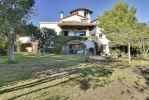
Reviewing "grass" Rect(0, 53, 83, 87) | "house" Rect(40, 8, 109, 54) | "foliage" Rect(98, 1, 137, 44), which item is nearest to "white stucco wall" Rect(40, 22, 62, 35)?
"house" Rect(40, 8, 109, 54)

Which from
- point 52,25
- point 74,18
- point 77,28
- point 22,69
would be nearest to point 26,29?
point 22,69

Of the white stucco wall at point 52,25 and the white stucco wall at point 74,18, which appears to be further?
the white stucco wall at point 74,18

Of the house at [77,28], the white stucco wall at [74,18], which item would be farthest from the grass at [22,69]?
the white stucco wall at [74,18]

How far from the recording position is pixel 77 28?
139 feet

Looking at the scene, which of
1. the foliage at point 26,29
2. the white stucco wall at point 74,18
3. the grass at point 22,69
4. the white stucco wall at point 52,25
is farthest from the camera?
the white stucco wall at point 74,18

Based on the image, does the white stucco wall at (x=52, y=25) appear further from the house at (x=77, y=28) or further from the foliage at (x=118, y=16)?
the foliage at (x=118, y=16)

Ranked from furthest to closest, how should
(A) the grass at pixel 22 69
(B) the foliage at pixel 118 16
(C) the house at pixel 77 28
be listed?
(C) the house at pixel 77 28, (B) the foliage at pixel 118 16, (A) the grass at pixel 22 69

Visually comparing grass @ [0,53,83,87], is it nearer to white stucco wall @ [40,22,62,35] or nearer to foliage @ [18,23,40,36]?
foliage @ [18,23,40,36]

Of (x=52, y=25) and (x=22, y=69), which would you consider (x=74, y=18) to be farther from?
(x=22, y=69)

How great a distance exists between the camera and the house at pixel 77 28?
37794 mm

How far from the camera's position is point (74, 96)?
7578 mm

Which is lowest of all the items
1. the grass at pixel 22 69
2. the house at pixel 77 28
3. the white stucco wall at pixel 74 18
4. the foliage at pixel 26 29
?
the grass at pixel 22 69

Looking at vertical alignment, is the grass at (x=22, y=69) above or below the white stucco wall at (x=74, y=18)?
below

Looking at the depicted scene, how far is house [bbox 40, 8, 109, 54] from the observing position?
37794 millimetres
